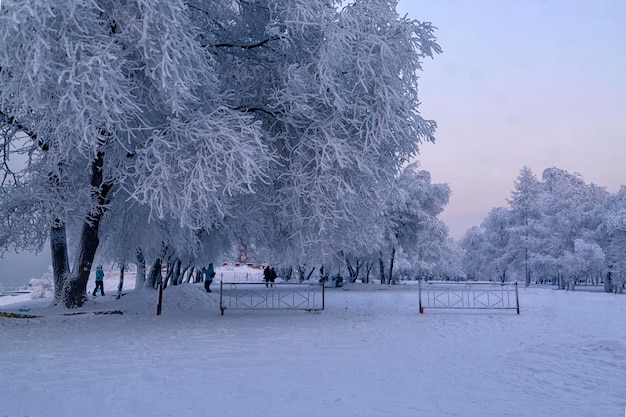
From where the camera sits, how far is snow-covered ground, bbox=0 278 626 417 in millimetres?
5270

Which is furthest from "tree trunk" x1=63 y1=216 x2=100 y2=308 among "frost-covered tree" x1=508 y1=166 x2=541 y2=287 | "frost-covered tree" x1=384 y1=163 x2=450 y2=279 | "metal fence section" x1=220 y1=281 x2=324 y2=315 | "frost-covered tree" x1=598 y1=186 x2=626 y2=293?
"frost-covered tree" x1=508 y1=166 x2=541 y2=287

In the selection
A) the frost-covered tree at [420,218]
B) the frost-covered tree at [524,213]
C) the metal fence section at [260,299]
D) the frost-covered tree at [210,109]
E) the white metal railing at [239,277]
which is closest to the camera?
the frost-covered tree at [210,109]

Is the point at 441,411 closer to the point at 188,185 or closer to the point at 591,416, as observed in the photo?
the point at 591,416

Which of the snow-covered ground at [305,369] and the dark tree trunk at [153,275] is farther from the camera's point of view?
the dark tree trunk at [153,275]

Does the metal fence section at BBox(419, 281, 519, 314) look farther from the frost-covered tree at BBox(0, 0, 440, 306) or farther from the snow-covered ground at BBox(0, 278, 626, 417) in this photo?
the frost-covered tree at BBox(0, 0, 440, 306)

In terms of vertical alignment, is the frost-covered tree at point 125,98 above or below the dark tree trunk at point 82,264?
above

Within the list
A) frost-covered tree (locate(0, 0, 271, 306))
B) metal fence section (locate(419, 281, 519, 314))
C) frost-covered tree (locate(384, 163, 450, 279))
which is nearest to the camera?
frost-covered tree (locate(0, 0, 271, 306))

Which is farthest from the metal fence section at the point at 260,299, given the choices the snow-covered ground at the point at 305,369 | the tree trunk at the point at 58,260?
the tree trunk at the point at 58,260

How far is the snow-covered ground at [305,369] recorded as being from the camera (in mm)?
5270

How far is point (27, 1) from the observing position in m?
8.73

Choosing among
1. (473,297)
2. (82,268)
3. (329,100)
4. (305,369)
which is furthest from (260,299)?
(305,369)

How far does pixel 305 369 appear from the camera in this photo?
7.30 m

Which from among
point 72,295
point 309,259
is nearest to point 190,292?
point 72,295

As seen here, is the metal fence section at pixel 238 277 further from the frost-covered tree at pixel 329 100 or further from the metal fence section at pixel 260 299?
the frost-covered tree at pixel 329 100
